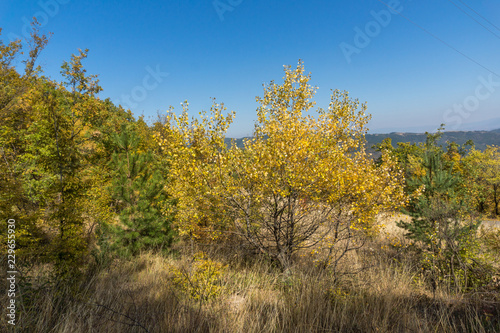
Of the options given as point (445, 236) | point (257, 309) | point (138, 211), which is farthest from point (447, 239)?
point (138, 211)

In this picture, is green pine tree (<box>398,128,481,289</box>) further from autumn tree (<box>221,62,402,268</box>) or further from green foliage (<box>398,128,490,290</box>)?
autumn tree (<box>221,62,402,268</box>)

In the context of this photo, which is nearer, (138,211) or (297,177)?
(297,177)

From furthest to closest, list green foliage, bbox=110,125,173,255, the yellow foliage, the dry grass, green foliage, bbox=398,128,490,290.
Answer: green foliage, bbox=110,125,173,255 < green foliage, bbox=398,128,490,290 < the yellow foliage < the dry grass

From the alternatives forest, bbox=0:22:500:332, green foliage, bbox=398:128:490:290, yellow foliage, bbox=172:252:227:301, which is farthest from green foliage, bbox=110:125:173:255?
green foliage, bbox=398:128:490:290

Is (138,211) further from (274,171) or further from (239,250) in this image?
(274,171)

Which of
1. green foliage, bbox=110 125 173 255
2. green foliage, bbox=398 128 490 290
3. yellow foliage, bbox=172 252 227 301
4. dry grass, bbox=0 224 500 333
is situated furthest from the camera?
green foliage, bbox=110 125 173 255

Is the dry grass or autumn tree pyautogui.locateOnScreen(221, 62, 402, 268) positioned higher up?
autumn tree pyautogui.locateOnScreen(221, 62, 402, 268)

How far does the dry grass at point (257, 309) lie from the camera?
271 cm

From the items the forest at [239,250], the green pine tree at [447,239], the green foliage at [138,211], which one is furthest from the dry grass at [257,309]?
the green foliage at [138,211]

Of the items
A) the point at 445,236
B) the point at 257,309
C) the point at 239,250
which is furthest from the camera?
the point at 239,250

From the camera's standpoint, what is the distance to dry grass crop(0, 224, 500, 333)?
8.91ft

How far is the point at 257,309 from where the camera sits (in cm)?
323

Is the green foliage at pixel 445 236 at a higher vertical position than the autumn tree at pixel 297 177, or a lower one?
lower

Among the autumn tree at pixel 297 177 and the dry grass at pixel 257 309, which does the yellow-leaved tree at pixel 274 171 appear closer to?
the autumn tree at pixel 297 177
